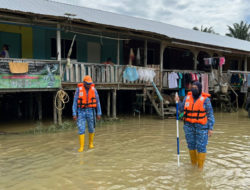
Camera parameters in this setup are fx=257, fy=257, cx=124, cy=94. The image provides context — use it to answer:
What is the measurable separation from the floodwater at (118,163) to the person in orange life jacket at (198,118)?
0.61 m

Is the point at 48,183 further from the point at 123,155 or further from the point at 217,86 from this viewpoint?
the point at 217,86

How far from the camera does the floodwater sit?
4.48 m

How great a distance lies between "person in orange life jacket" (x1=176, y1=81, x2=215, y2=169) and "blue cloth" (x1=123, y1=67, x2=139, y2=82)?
272 inches

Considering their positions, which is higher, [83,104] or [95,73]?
[95,73]

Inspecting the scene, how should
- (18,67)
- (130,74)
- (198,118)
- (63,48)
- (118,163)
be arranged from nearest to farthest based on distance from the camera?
1. (198,118)
2. (118,163)
3. (18,67)
4. (130,74)
5. (63,48)

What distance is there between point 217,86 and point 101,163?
39.2 feet

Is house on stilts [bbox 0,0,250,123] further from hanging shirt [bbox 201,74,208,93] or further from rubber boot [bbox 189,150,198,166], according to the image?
rubber boot [bbox 189,150,198,166]

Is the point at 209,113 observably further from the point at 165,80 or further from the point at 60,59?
the point at 165,80

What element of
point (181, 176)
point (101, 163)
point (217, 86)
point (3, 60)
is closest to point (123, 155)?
point (101, 163)

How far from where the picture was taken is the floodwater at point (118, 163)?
176 inches

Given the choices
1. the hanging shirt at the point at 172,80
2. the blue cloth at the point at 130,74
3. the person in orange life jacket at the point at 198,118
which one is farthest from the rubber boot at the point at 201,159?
the hanging shirt at the point at 172,80

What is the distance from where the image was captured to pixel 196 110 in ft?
15.8

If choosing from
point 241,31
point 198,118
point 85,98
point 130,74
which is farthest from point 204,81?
point 241,31

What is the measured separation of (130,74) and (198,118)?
23.6 ft
